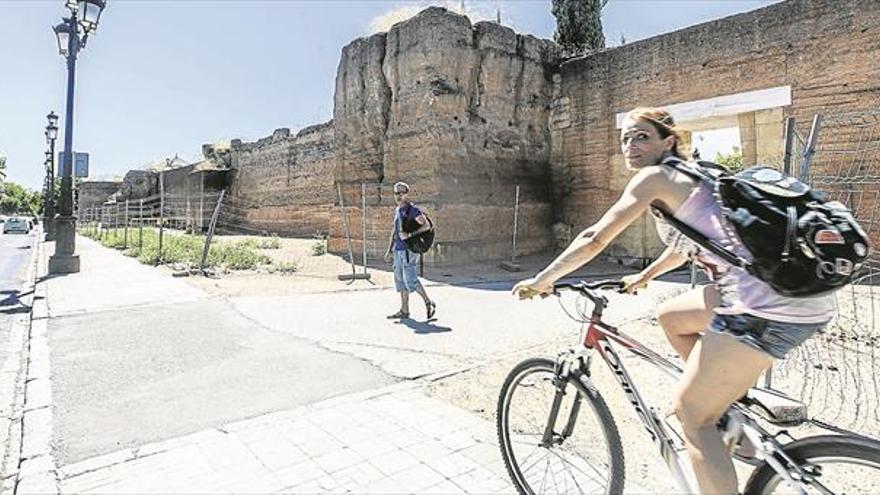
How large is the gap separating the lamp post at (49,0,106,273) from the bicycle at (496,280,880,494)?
487 inches

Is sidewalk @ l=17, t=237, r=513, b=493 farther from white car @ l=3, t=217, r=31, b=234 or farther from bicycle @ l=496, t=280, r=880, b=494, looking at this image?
white car @ l=3, t=217, r=31, b=234

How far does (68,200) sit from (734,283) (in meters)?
13.8

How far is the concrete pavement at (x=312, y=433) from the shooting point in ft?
9.16

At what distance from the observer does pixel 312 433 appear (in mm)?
3383

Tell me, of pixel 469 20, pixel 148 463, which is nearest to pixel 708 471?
pixel 148 463

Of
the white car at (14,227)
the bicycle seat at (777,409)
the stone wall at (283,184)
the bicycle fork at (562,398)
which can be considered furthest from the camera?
the white car at (14,227)

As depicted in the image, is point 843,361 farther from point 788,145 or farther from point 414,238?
point 414,238

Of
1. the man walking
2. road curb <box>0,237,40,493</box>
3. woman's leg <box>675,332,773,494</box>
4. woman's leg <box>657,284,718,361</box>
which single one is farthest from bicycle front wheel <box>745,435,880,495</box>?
the man walking

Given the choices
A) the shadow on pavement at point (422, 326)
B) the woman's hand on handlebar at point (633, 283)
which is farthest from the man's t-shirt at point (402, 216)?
the woman's hand on handlebar at point (633, 283)

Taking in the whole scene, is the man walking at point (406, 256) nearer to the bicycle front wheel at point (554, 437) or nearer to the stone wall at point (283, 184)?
the bicycle front wheel at point (554, 437)

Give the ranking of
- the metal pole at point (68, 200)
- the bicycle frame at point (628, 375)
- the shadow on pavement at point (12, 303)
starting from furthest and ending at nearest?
the metal pole at point (68, 200), the shadow on pavement at point (12, 303), the bicycle frame at point (628, 375)

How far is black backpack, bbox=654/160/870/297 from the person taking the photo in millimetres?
1566

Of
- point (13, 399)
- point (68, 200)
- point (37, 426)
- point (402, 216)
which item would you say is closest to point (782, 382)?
point (402, 216)

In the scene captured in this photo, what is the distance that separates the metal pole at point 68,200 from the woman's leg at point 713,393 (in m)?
13.3
